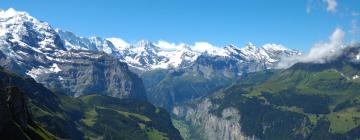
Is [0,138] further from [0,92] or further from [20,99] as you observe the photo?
[20,99]

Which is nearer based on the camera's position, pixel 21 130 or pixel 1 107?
pixel 1 107

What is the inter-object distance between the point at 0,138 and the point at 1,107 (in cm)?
748

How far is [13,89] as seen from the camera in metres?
169

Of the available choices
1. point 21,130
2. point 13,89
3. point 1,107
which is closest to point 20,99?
point 13,89

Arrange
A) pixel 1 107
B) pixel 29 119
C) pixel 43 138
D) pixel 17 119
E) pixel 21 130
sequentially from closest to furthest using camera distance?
pixel 1 107 < pixel 21 130 < pixel 17 119 < pixel 43 138 < pixel 29 119

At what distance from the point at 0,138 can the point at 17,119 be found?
24.8 metres

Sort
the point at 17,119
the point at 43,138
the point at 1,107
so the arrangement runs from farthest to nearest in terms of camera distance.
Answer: the point at 43,138 → the point at 17,119 → the point at 1,107

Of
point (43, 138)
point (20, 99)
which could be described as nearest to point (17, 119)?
point (20, 99)

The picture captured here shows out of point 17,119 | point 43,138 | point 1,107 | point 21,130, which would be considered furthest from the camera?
point 43,138

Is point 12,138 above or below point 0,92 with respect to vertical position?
below

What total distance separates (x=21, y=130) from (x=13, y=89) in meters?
14.8

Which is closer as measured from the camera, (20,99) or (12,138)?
(12,138)

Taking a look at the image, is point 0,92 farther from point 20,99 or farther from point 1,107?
point 20,99

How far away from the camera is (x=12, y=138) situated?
151 metres
